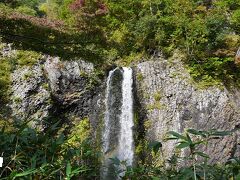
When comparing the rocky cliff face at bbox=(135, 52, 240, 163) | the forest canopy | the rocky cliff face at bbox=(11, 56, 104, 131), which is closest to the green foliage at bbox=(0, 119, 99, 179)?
the rocky cliff face at bbox=(11, 56, 104, 131)

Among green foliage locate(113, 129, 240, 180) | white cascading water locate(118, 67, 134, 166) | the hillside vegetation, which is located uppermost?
the hillside vegetation

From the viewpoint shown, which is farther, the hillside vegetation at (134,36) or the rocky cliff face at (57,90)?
the hillside vegetation at (134,36)

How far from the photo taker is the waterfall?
11711 millimetres

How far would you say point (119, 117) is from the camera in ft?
39.9

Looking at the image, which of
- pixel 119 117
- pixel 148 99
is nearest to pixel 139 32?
pixel 148 99

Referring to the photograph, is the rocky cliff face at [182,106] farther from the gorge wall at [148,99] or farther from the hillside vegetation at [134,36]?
the hillside vegetation at [134,36]

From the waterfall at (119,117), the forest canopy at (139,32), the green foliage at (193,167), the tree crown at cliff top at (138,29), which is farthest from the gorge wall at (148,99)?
the green foliage at (193,167)

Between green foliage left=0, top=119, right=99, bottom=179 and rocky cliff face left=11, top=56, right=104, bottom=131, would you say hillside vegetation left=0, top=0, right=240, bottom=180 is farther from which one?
green foliage left=0, top=119, right=99, bottom=179

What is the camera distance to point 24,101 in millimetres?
10984

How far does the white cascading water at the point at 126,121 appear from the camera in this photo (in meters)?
11.6

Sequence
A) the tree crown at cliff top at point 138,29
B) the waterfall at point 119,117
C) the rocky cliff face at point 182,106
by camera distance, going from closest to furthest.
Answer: the rocky cliff face at point 182,106, the waterfall at point 119,117, the tree crown at cliff top at point 138,29

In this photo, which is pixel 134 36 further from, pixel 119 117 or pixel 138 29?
pixel 119 117

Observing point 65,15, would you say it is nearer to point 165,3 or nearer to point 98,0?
point 98,0

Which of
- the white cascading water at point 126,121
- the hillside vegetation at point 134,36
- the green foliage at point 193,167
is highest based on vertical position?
the hillside vegetation at point 134,36
